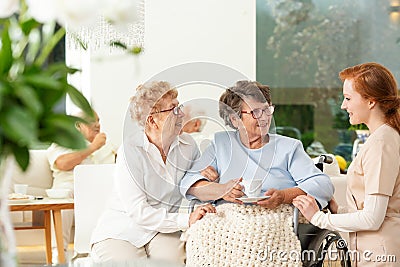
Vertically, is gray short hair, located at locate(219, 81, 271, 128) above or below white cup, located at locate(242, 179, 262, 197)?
above

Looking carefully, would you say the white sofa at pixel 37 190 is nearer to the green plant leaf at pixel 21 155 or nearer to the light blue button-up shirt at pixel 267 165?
the light blue button-up shirt at pixel 267 165

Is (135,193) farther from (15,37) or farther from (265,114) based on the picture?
(15,37)

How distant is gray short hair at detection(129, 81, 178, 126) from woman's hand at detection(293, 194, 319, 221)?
74cm

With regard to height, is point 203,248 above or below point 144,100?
below

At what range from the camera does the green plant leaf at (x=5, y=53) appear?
132cm

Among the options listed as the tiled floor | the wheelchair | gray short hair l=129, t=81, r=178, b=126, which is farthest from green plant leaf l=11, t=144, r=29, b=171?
the tiled floor

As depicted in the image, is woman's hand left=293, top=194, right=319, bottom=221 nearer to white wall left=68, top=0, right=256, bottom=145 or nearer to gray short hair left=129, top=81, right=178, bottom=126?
gray short hair left=129, top=81, right=178, bottom=126

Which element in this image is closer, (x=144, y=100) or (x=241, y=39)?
(x=144, y=100)

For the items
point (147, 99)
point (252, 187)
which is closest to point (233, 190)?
point (252, 187)

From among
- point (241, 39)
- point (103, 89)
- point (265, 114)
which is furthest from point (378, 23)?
point (265, 114)

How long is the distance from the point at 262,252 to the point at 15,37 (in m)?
1.92

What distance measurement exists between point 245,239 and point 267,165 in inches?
14.2

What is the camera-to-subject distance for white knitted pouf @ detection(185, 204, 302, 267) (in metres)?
3.09

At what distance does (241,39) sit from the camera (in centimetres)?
683
